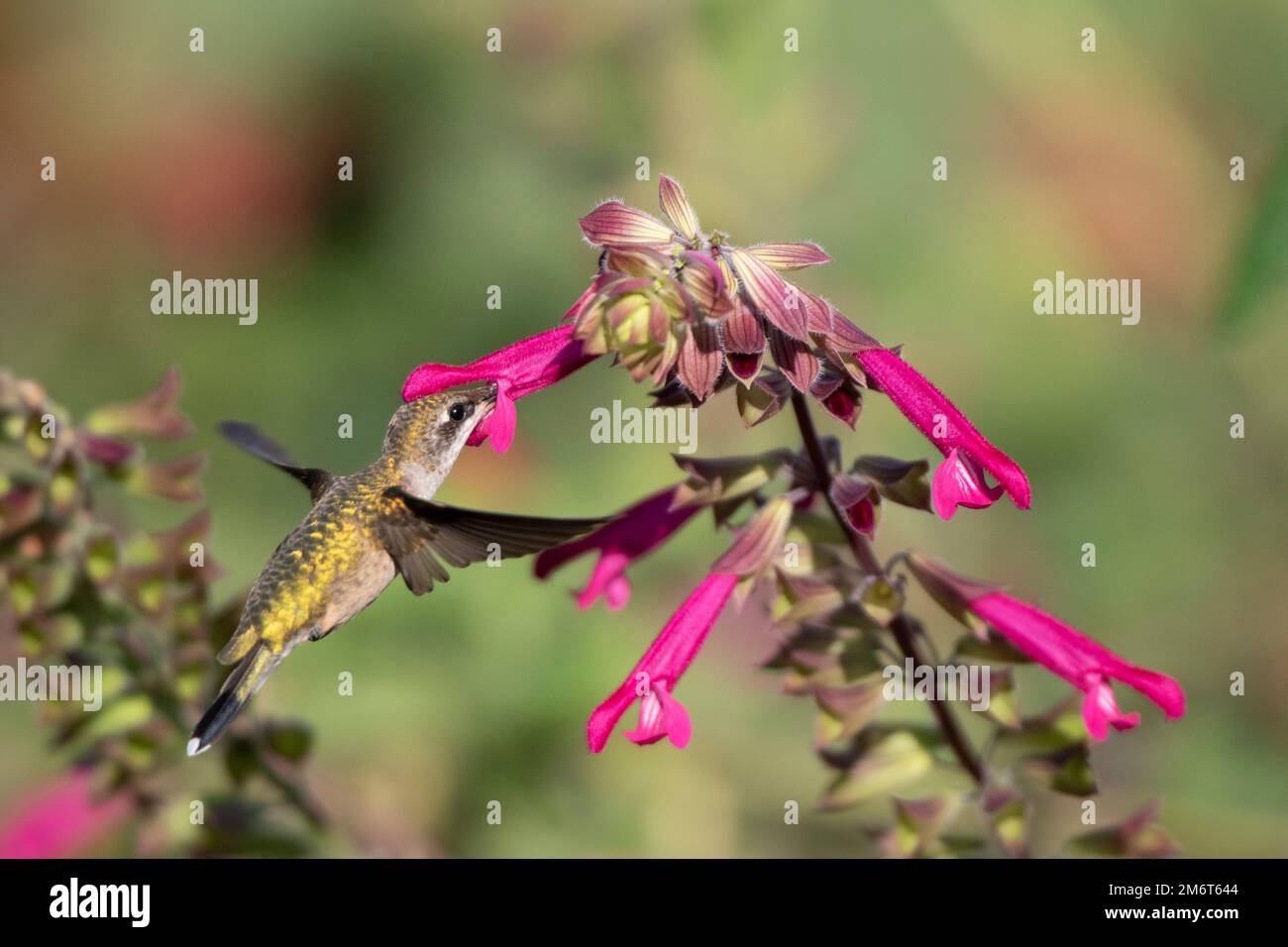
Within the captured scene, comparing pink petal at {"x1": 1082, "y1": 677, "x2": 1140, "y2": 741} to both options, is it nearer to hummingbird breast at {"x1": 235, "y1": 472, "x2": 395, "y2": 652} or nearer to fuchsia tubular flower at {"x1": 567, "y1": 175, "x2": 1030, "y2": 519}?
fuchsia tubular flower at {"x1": 567, "y1": 175, "x2": 1030, "y2": 519}

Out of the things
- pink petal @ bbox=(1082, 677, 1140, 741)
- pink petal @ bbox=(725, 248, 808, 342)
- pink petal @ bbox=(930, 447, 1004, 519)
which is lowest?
pink petal @ bbox=(1082, 677, 1140, 741)

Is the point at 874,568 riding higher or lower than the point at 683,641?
higher

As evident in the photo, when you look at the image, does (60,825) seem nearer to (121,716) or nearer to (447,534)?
(121,716)

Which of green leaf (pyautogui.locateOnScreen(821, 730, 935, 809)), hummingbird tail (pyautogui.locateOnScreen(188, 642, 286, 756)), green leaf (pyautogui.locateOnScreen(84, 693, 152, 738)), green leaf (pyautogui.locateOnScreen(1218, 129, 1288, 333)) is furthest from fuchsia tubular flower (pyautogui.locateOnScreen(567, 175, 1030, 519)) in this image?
green leaf (pyautogui.locateOnScreen(84, 693, 152, 738))

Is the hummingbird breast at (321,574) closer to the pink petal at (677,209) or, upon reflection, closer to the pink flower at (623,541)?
the pink flower at (623,541)

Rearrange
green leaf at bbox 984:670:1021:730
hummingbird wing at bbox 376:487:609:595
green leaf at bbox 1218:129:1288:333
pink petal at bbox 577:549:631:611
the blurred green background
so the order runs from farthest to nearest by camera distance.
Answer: the blurred green background → pink petal at bbox 577:549:631:611 → green leaf at bbox 984:670:1021:730 → hummingbird wing at bbox 376:487:609:595 → green leaf at bbox 1218:129:1288:333

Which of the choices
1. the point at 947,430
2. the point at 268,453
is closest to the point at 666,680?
the point at 947,430

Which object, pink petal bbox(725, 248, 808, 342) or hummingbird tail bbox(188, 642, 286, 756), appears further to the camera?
hummingbird tail bbox(188, 642, 286, 756)
